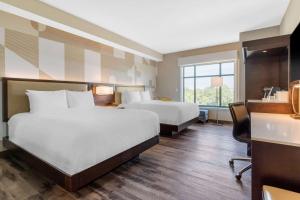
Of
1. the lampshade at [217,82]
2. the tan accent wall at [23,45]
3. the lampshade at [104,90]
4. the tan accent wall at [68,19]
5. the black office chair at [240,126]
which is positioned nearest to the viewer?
the black office chair at [240,126]

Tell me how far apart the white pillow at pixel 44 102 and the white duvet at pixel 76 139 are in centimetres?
32

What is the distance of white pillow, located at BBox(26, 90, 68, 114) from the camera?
274 cm

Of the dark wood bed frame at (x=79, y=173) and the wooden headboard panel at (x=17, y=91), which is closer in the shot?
the dark wood bed frame at (x=79, y=173)

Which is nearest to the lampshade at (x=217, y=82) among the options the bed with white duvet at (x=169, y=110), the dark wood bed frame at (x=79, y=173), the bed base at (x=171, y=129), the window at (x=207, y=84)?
the window at (x=207, y=84)

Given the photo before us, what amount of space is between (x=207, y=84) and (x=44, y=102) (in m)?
5.26

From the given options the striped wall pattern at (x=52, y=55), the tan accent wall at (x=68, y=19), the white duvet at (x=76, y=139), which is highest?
the tan accent wall at (x=68, y=19)

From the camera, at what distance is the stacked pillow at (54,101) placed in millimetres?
2754

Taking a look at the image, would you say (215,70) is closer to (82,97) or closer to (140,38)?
(140,38)

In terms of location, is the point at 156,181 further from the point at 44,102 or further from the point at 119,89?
the point at 119,89

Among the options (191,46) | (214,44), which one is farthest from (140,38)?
(214,44)

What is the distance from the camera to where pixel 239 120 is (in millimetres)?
2291

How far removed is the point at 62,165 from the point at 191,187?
1.45m

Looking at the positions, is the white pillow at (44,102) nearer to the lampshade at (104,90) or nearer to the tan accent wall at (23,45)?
the tan accent wall at (23,45)

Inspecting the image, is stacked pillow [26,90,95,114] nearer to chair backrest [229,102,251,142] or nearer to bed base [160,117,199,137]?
bed base [160,117,199,137]
